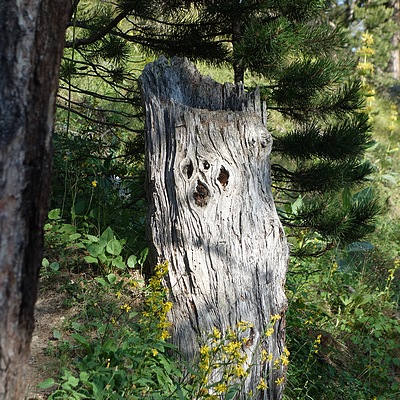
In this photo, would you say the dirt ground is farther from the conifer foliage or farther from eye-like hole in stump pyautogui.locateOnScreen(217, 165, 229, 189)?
the conifer foliage

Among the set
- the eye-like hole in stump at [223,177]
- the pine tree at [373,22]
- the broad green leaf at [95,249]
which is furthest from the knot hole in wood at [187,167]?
the pine tree at [373,22]

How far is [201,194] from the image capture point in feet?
12.7

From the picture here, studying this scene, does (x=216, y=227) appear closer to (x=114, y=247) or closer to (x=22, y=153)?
(x=114, y=247)

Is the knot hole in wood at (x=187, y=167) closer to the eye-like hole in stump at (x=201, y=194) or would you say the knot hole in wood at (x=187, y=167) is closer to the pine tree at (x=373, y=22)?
the eye-like hole in stump at (x=201, y=194)

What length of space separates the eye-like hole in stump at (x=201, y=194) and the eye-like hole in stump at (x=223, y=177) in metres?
0.13

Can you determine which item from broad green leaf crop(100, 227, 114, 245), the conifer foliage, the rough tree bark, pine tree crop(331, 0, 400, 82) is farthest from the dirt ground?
pine tree crop(331, 0, 400, 82)

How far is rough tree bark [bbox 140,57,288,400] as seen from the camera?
3.73 m

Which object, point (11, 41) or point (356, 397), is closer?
point (11, 41)

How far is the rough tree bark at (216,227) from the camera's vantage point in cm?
373

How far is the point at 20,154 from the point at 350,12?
44.3 feet

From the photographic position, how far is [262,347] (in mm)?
3785

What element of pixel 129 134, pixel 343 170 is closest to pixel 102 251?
pixel 343 170

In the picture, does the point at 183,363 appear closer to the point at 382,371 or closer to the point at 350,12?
the point at 382,371

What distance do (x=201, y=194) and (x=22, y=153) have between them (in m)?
2.02
